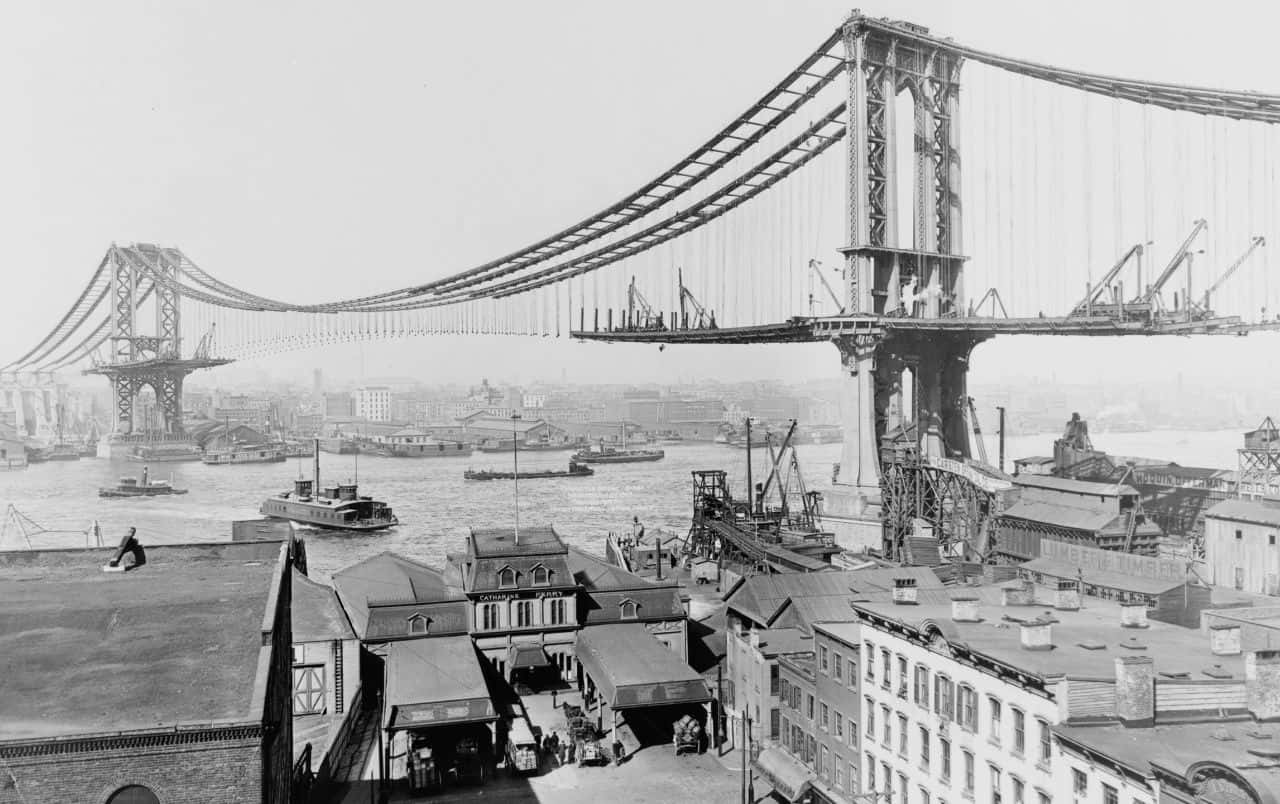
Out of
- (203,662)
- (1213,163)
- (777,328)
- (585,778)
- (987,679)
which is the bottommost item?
(585,778)

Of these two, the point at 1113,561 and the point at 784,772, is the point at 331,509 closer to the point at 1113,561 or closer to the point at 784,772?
the point at 1113,561

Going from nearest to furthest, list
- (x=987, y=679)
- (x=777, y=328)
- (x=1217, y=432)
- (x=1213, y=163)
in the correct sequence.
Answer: (x=987, y=679) → (x=1213, y=163) → (x=777, y=328) → (x=1217, y=432)

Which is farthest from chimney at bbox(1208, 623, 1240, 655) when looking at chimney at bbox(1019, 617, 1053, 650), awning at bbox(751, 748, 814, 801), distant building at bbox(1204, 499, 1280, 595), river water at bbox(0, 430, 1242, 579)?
river water at bbox(0, 430, 1242, 579)

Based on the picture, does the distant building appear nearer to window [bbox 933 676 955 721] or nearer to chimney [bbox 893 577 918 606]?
chimney [bbox 893 577 918 606]

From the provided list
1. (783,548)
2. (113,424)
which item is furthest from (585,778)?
(113,424)

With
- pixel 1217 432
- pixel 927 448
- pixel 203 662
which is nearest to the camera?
pixel 203 662

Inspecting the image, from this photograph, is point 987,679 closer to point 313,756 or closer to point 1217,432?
point 313,756

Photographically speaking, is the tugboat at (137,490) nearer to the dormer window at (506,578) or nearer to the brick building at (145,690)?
the dormer window at (506,578)
